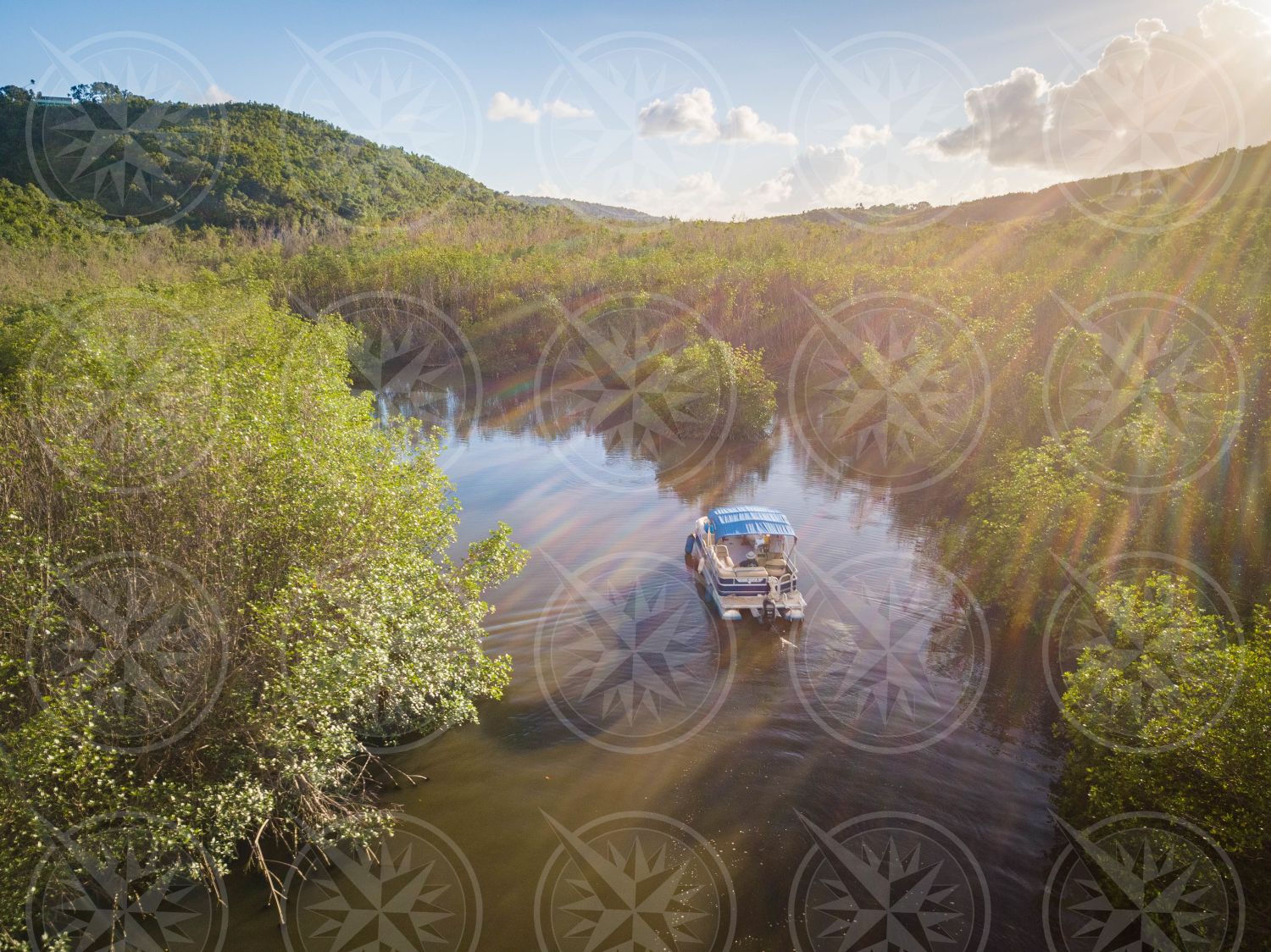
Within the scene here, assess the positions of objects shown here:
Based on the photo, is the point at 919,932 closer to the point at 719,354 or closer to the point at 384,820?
the point at 384,820

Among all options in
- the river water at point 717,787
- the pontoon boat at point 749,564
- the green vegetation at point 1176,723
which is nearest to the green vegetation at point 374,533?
the green vegetation at point 1176,723

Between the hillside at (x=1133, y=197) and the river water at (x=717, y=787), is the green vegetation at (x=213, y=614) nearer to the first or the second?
the river water at (x=717, y=787)

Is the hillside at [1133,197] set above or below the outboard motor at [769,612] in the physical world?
above

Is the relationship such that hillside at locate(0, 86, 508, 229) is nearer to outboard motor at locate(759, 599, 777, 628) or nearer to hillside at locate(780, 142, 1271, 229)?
hillside at locate(780, 142, 1271, 229)

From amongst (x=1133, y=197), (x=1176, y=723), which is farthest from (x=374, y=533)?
(x=1133, y=197)

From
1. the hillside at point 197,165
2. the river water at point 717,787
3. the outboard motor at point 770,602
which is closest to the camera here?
the river water at point 717,787

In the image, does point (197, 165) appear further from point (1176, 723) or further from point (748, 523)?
point (1176, 723)

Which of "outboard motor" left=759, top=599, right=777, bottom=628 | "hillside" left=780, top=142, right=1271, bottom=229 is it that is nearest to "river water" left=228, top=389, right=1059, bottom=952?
"outboard motor" left=759, top=599, right=777, bottom=628
